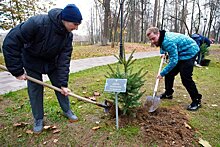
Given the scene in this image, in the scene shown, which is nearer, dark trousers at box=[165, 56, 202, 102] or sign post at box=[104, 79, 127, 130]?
sign post at box=[104, 79, 127, 130]

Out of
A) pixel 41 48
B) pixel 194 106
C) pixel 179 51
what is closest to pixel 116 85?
pixel 41 48

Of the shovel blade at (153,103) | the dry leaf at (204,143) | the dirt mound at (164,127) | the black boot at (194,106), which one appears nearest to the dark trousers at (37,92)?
the dirt mound at (164,127)

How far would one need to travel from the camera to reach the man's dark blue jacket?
2.43m

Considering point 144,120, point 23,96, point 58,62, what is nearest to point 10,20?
point 23,96

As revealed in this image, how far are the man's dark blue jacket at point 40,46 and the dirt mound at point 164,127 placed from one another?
130cm

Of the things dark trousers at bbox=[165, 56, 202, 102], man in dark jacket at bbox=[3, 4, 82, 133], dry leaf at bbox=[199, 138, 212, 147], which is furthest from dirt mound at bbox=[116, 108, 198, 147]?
man in dark jacket at bbox=[3, 4, 82, 133]

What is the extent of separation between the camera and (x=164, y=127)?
297cm

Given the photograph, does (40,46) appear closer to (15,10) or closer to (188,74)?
(188,74)

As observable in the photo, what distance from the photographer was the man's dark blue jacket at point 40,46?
243 centimetres

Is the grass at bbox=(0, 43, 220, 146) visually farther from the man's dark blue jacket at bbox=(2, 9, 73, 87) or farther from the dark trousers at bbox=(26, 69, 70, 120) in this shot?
the man's dark blue jacket at bbox=(2, 9, 73, 87)

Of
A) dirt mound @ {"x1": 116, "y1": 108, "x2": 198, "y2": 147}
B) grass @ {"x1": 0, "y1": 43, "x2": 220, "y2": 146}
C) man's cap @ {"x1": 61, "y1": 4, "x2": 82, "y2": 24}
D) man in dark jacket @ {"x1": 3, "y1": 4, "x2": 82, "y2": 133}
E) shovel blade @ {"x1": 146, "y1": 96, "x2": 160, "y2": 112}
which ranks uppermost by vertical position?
man's cap @ {"x1": 61, "y1": 4, "x2": 82, "y2": 24}

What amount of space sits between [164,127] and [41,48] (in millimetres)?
2061

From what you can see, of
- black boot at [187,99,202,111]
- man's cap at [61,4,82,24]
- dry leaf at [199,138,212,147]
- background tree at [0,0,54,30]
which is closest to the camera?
man's cap at [61,4,82,24]

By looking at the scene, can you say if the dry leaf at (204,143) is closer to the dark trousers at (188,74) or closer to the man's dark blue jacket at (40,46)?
the dark trousers at (188,74)
